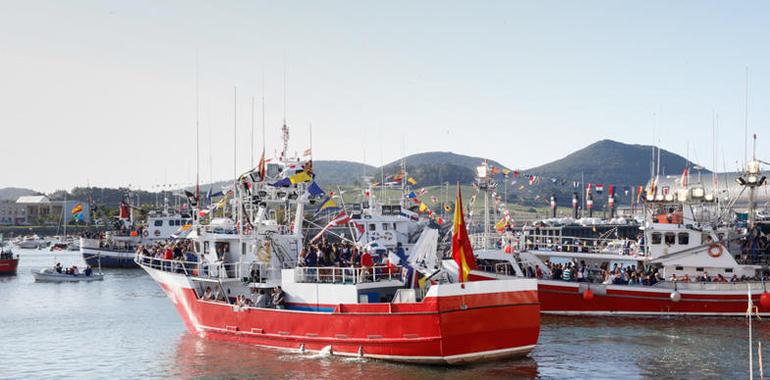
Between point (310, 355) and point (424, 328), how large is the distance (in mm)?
4778

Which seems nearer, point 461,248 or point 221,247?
point 461,248

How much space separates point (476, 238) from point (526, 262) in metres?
4.24

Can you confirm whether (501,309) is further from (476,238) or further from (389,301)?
(476,238)

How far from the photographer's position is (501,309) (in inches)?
987

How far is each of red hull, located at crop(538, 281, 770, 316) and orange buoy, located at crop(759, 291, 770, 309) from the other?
0.48 meters

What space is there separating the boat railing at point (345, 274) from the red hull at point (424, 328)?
4.05ft

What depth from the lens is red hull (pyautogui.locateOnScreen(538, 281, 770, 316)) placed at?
38281 millimetres

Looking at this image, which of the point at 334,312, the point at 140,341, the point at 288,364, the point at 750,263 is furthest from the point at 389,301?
the point at 750,263

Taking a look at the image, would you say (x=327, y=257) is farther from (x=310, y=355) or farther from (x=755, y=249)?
(x=755, y=249)

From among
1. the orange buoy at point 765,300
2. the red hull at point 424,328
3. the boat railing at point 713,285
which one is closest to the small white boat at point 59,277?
the red hull at point 424,328

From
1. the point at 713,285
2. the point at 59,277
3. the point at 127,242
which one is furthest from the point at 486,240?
the point at 127,242

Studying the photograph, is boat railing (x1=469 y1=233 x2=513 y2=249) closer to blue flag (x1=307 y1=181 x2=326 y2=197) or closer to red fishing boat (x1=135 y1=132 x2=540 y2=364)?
red fishing boat (x1=135 y1=132 x2=540 y2=364)

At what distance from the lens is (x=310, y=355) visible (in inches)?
1081

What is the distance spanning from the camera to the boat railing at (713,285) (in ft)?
124
